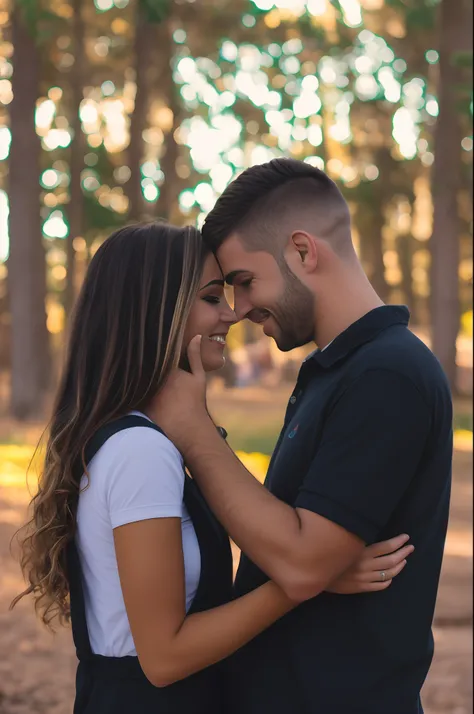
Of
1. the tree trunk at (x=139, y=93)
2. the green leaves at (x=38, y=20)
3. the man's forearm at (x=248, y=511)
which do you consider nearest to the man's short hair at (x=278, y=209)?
the man's forearm at (x=248, y=511)

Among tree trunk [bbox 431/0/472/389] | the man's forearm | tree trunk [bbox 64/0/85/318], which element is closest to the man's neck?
the man's forearm

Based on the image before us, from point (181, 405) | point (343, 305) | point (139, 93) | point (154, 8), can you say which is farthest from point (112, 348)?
point (139, 93)

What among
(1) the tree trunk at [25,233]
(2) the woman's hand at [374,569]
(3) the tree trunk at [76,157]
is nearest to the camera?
(2) the woman's hand at [374,569]

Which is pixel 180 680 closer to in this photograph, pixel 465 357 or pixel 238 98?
pixel 238 98

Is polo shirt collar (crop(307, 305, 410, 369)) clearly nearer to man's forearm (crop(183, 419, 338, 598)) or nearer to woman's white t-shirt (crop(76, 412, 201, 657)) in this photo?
man's forearm (crop(183, 419, 338, 598))

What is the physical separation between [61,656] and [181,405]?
505cm

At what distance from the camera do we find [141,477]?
8.63ft

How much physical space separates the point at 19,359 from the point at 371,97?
61.1 feet

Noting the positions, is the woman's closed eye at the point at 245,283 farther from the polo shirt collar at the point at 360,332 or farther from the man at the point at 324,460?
the polo shirt collar at the point at 360,332

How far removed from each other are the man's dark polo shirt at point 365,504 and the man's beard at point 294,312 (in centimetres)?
17

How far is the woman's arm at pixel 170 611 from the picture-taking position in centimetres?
261

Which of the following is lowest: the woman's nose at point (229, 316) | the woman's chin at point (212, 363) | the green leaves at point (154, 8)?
the woman's chin at point (212, 363)

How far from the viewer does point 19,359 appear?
2086cm

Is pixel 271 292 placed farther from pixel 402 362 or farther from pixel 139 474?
pixel 139 474
